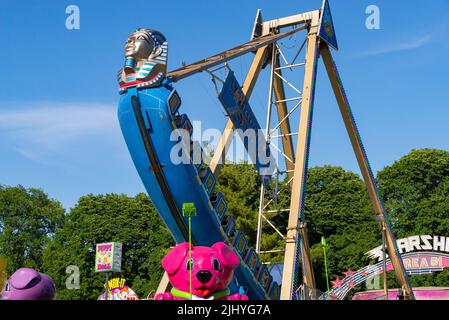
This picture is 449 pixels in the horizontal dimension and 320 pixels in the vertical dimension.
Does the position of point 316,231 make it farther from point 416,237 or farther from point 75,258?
point 75,258

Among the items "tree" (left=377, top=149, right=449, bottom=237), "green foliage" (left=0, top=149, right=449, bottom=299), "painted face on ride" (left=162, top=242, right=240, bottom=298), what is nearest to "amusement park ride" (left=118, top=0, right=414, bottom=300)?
"painted face on ride" (left=162, top=242, right=240, bottom=298)

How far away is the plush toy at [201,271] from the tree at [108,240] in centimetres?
2946

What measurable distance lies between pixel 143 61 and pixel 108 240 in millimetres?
30056

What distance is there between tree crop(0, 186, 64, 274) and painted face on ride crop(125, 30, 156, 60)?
31442 millimetres

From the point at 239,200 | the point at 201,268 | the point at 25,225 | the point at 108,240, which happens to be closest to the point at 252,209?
the point at 239,200

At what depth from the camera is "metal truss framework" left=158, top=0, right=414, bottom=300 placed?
53.0ft

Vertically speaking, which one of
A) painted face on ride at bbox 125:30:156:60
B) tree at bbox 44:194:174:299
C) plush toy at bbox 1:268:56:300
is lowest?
plush toy at bbox 1:268:56:300

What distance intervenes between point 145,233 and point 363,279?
49.5 feet

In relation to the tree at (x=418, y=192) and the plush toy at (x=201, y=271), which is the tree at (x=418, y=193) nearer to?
the tree at (x=418, y=192)

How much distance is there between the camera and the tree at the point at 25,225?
4244cm

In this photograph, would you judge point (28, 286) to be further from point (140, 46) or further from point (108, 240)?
point (108, 240)

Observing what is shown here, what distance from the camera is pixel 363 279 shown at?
116ft

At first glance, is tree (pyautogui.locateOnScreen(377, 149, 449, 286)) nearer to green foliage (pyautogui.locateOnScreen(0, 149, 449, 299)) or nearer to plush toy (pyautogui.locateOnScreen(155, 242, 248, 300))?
green foliage (pyautogui.locateOnScreen(0, 149, 449, 299))
